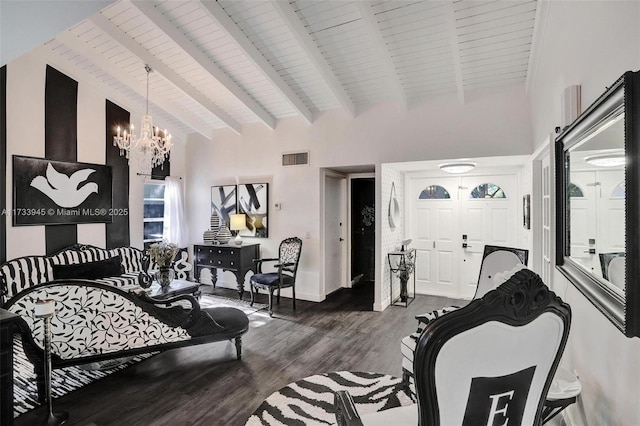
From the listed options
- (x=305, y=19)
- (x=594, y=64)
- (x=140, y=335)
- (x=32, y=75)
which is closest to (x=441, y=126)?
(x=305, y=19)

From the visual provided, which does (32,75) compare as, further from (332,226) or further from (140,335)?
(332,226)

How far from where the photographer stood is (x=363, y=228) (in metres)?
6.77

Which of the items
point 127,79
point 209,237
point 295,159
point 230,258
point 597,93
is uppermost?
point 127,79

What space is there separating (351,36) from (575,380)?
3.52m

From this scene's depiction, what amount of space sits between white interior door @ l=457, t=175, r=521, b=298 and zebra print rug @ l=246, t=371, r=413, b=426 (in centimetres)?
318

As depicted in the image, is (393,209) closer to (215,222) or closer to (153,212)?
A: (215,222)

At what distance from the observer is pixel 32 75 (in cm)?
432

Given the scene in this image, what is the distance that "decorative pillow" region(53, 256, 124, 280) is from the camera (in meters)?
4.34

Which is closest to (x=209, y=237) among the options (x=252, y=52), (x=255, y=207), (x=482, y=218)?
(x=255, y=207)

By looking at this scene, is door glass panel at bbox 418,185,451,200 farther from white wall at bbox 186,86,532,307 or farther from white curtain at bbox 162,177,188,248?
white curtain at bbox 162,177,188,248

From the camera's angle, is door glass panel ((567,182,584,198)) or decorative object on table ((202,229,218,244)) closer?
door glass panel ((567,182,584,198))

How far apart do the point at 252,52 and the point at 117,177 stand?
333cm

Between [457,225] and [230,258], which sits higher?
[457,225]

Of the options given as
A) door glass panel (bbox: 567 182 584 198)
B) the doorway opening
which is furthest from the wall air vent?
door glass panel (bbox: 567 182 584 198)
